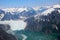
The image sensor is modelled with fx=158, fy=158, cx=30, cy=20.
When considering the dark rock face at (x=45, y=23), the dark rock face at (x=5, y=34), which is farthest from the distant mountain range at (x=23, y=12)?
the dark rock face at (x=5, y=34)

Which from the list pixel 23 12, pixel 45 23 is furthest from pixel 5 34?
pixel 45 23

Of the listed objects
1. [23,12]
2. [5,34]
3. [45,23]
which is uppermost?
[23,12]

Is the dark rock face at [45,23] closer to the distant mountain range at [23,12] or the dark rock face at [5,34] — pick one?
the distant mountain range at [23,12]

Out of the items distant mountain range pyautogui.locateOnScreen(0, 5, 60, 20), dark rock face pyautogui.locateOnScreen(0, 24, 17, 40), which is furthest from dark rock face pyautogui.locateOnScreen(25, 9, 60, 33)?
dark rock face pyautogui.locateOnScreen(0, 24, 17, 40)

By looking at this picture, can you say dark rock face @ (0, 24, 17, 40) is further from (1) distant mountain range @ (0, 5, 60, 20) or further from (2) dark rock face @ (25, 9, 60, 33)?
(2) dark rock face @ (25, 9, 60, 33)

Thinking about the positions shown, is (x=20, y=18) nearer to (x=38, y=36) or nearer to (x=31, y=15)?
(x=31, y=15)

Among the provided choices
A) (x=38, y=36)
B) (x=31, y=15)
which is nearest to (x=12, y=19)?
(x=31, y=15)

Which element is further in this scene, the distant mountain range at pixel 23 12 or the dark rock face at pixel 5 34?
the distant mountain range at pixel 23 12

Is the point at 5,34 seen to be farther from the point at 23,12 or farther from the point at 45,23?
the point at 45,23

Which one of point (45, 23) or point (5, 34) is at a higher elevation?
point (45, 23)
